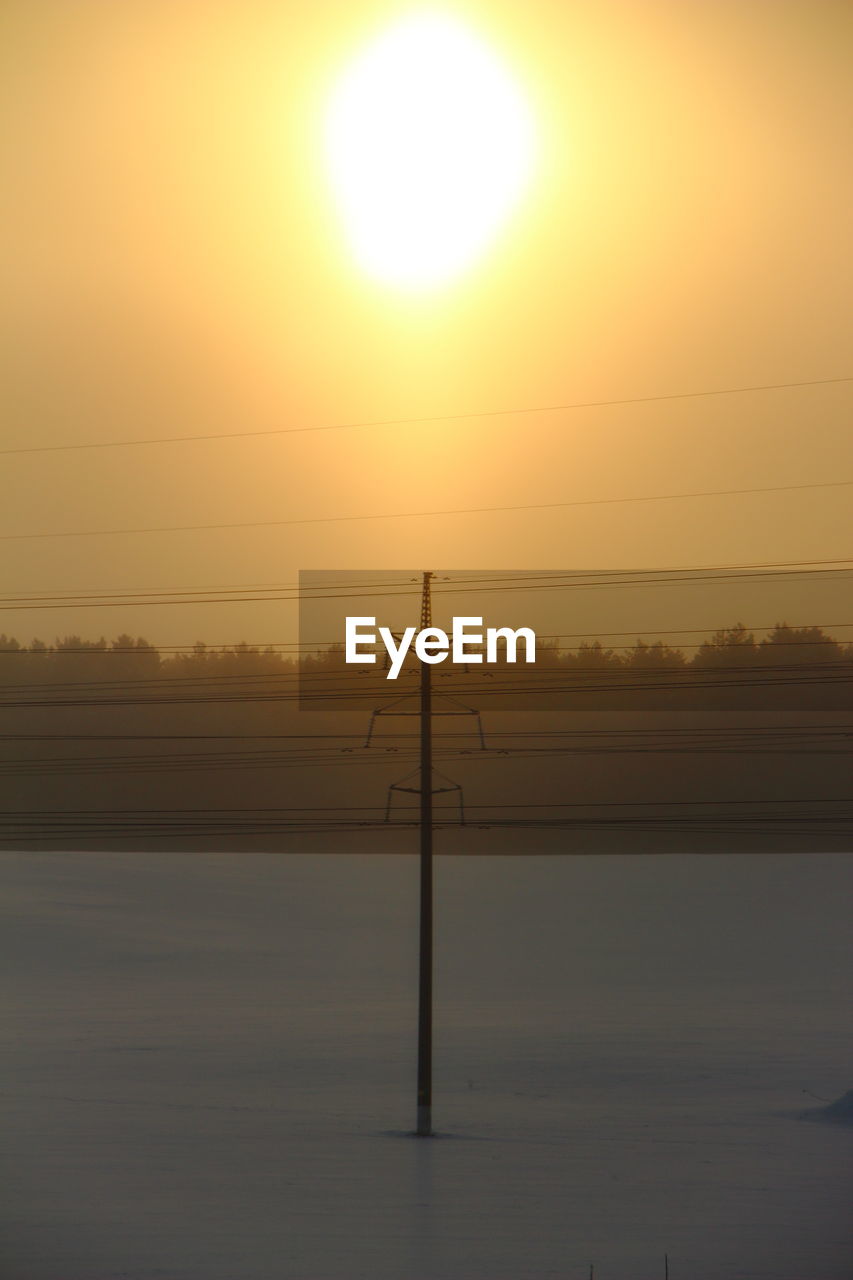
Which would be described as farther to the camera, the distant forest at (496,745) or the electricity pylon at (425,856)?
the distant forest at (496,745)

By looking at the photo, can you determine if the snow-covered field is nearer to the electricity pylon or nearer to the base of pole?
the base of pole

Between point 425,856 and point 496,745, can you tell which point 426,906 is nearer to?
point 425,856

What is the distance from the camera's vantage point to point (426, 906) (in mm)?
13883

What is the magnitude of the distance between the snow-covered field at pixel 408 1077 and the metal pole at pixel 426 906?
0.61m

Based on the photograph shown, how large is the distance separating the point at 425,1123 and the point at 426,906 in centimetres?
312

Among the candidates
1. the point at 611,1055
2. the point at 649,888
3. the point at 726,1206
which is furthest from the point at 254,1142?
the point at 649,888

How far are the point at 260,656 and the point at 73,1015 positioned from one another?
11.0 metres

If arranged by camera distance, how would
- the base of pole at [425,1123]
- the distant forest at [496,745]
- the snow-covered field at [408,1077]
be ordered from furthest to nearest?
1. the distant forest at [496,745]
2. the base of pole at [425,1123]
3. the snow-covered field at [408,1077]

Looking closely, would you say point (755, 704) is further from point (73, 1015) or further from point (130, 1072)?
point (73, 1015)

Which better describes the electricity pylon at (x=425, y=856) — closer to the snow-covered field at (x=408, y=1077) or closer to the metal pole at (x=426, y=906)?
the metal pole at (x=426, y=906)

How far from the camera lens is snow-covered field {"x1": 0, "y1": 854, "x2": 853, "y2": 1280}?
9.77 meters

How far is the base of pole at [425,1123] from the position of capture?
15016 millimetres

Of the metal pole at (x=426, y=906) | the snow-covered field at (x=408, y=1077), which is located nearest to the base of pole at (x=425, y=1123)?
the metal pole at (x=426, y=906)

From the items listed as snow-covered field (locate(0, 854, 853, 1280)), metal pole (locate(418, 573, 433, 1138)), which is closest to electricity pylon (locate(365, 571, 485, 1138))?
metal pole (locate(418, 573, 433, 1138))
